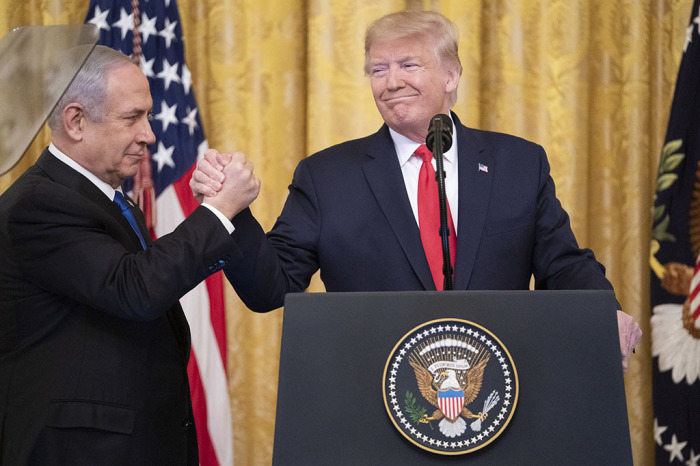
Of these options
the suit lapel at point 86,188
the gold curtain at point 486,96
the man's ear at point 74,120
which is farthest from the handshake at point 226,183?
the gold curtain at point 486,96

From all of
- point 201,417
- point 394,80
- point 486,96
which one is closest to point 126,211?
point 394,80

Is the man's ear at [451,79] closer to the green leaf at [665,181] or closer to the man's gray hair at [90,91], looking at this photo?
the man's gray hair at [90,91]

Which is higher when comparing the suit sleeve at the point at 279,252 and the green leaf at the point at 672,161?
the green leaf at the point at 672,161

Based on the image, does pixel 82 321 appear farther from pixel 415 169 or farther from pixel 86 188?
pixel 415 169

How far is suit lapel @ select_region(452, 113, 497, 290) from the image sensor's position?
2.11 m

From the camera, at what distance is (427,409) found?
1275 millimetres

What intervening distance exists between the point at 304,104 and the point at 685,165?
1.74m

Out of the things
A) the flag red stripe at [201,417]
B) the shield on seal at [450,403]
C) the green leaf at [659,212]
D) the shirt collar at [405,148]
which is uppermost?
the green leaf at [659,212]

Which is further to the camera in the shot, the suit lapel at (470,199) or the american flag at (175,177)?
the american flag at (175,177)

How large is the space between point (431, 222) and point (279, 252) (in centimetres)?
43

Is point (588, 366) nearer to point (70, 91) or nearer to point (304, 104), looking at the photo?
point (70, 91)

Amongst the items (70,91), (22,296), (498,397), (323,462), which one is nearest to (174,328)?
(22,296)

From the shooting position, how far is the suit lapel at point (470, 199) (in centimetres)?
211

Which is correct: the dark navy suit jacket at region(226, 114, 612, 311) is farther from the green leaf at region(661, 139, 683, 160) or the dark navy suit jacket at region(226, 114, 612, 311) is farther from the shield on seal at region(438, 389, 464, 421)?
the green leaf at region(661, 139, 683, 160)
